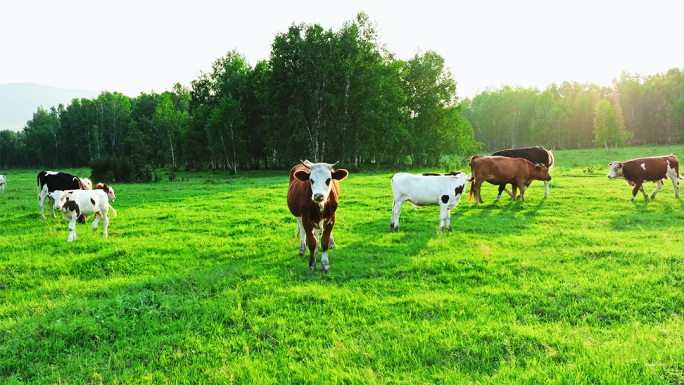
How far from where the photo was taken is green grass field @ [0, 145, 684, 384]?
3857 mm

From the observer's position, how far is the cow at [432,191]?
10.5 m

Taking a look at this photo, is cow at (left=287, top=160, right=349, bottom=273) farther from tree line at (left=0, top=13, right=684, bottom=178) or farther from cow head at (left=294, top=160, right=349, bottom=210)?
tree line at (left=0, top=13, right=684, bottom=178)

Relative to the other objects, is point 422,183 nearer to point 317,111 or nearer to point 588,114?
point 317,111

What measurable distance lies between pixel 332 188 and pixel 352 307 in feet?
9.34

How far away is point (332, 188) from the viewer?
24.8 ft

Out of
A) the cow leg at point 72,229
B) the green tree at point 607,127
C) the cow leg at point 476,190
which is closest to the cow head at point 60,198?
the cow leg at point 72,229

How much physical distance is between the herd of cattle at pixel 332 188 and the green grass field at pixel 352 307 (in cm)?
65

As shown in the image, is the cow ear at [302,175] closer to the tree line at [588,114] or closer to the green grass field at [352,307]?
the green grass field at [352,307]

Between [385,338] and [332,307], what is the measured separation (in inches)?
43.5

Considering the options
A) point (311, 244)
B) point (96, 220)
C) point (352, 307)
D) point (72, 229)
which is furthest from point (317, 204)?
point (96, 220)

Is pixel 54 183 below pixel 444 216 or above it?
above

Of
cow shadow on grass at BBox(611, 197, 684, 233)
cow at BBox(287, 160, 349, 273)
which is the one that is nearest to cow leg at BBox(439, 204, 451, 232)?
cow at BBox(287, 160, 349, 273)

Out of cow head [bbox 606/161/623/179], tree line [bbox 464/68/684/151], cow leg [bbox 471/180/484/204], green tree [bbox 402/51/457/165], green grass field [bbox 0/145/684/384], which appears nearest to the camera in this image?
green grass field [bbox 0/145/684/384]

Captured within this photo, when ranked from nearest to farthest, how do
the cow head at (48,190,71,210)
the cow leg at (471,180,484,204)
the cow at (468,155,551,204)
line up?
the cow head at (48,190,71,210), the cow at (468,155,551,204), the cow leg at (471,180,484,204)
